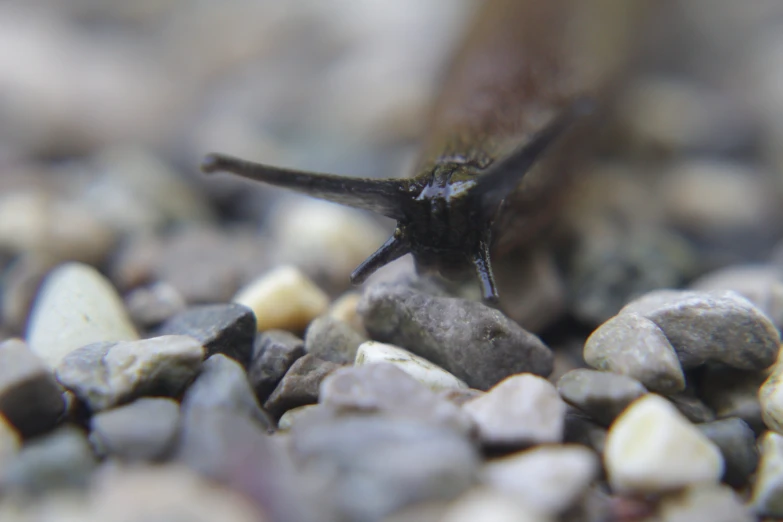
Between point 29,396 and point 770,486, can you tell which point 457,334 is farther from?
point 29,396

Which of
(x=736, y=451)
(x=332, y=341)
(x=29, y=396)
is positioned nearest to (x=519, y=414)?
(x=736, y=451)

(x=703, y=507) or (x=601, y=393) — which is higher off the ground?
(x=601, y=393)

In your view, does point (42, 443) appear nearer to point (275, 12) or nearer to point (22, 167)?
point (22, 167)

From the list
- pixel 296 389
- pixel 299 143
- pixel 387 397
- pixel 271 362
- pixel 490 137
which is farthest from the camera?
pixel 299 143

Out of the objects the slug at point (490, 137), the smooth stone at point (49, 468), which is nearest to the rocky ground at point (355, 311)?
the smooth stone at point (49, 468)

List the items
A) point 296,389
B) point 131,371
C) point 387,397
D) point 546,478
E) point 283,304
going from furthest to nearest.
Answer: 1. point 283,304
2. point 296,389
3. point 131,371
4. point 387,397
5. point 546,478

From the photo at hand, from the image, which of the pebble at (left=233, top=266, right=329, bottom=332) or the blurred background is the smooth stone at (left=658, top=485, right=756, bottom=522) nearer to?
the blurred background

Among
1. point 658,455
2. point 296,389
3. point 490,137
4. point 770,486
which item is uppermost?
point 490,137

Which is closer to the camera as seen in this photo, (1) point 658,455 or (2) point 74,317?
(1) point 658,455

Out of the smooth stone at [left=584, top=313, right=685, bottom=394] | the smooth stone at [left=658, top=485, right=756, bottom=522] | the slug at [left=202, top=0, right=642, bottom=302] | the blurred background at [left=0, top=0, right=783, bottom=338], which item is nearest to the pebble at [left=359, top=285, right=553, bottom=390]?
the slug at [left=202, top=0, right=642, bottom=302]
